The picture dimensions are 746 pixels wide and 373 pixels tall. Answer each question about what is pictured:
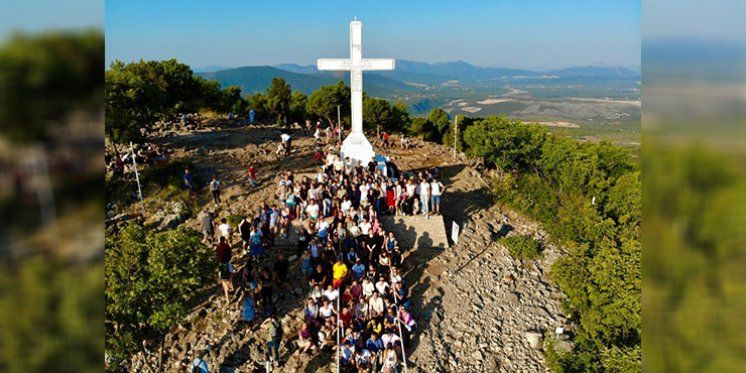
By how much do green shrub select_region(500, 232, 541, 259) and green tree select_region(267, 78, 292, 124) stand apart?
74.6 feet

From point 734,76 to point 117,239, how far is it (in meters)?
11.5

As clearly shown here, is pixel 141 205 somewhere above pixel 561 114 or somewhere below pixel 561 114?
below

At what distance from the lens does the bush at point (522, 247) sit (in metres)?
17.0

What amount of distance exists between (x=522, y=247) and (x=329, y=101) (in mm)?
19568

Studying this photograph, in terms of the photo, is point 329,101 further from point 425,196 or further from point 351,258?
point 351,258

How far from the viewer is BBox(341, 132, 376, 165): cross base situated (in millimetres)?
19812

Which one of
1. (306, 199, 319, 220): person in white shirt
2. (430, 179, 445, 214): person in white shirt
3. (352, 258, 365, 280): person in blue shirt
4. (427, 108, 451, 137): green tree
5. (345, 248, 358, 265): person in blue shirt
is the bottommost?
(352, 258, 365, 280): person in blue shirt

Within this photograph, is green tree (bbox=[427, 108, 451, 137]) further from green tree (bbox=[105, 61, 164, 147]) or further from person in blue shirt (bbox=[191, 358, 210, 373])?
person in blue shirt (bbox=[191, 358, 210, 373])

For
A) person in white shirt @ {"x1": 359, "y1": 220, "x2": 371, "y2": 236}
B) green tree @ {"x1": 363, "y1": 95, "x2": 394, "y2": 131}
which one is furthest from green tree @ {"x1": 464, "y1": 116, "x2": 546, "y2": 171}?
person in white shirt @ {"x1": 359, "y1": 220, "x2": 371, "y2": 236}

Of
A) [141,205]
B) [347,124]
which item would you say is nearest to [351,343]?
[141,205]

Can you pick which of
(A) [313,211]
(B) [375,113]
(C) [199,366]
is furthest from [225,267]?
(B) [375,113]

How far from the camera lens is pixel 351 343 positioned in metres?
11.0

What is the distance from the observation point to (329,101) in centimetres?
3266

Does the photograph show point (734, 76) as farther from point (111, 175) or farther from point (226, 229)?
point (111, 175)
